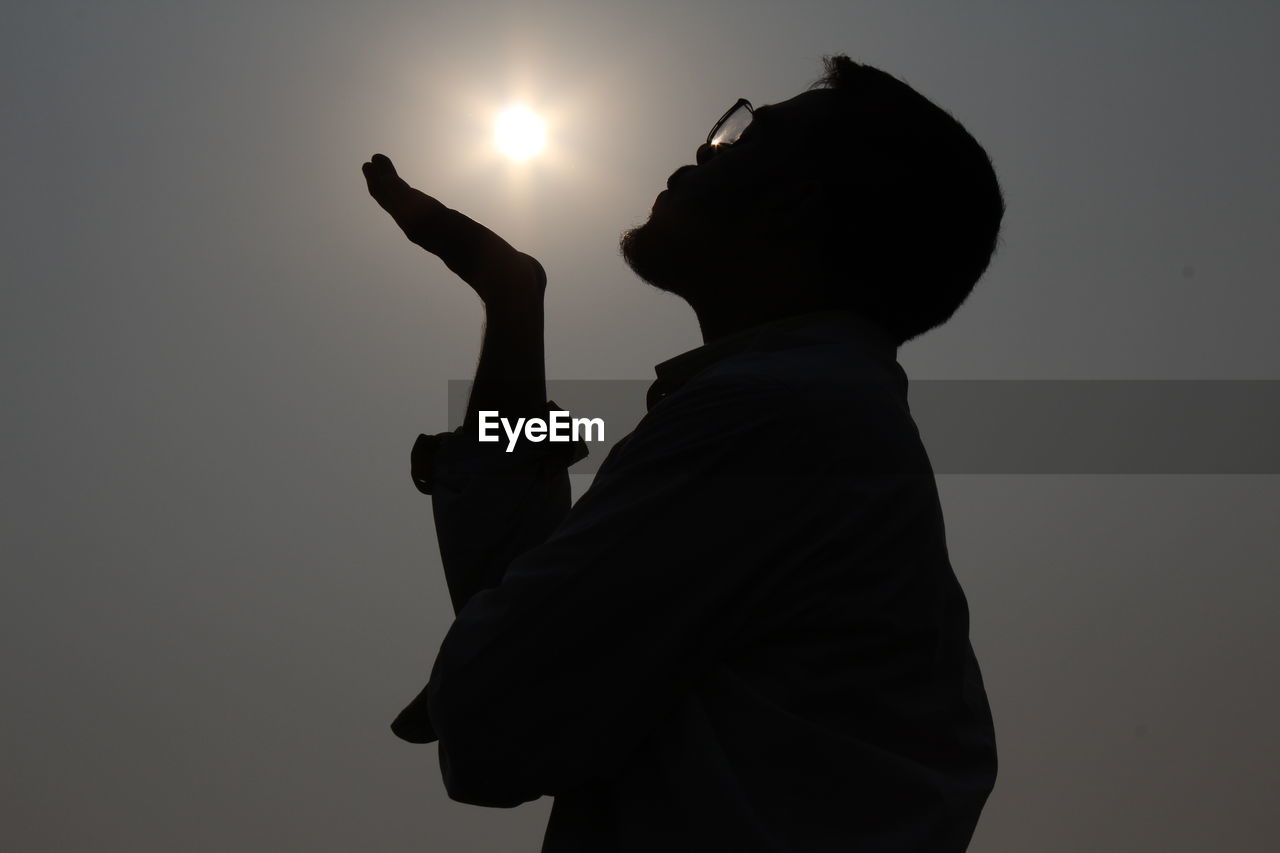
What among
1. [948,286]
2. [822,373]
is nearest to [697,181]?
[948,286]

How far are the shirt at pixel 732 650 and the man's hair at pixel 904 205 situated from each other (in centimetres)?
27

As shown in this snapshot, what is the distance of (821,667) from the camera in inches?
26.5

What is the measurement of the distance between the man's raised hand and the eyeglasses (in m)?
0.28

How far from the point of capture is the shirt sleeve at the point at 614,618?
642 millimetres

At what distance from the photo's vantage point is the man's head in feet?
3.17

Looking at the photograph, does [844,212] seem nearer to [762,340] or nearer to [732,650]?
[762,340]

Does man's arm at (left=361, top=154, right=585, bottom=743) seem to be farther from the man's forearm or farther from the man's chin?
the man's chin

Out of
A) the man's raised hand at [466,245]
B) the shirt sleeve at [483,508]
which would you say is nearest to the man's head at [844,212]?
the man's raised hand at [466,245]

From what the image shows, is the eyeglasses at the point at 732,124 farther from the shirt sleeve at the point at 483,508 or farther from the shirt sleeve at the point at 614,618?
the shirt sleeve at the point at 614,618

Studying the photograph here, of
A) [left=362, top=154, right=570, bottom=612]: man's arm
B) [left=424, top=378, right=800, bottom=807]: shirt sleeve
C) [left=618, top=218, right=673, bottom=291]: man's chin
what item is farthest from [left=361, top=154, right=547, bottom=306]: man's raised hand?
[left=424, top=378, right=800, bottom=807]: shirt sleeve

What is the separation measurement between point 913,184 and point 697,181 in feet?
0.73

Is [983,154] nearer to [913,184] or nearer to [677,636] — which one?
[913,184]

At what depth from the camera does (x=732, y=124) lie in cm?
117

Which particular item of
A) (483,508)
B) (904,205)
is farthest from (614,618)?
(904,205)
